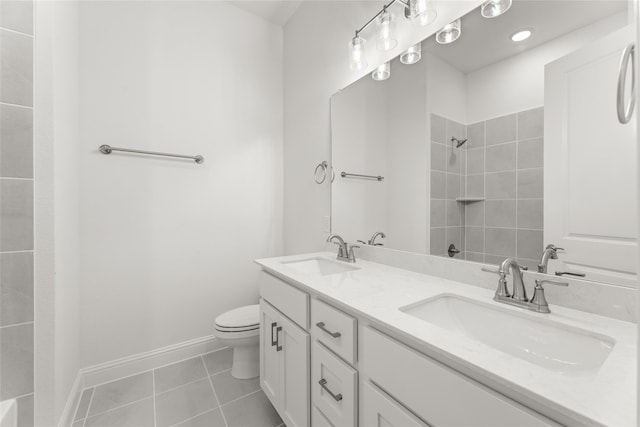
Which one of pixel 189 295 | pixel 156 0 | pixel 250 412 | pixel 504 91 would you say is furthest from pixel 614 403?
pixel 156 0

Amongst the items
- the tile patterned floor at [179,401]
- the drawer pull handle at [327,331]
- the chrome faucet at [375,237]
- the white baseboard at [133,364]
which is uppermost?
the chrome faucet at [375,237]

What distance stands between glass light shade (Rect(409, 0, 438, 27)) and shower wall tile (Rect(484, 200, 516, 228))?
2.77 feet

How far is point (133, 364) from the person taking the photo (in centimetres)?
180

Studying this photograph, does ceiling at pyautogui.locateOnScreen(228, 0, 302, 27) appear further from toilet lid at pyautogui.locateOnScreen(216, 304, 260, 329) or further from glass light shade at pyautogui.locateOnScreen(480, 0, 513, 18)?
toilet lid at pyautogui.locateOnScreen(216, 304, 260, 329)

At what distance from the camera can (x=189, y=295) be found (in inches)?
79.3

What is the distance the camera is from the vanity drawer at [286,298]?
1.10 meters

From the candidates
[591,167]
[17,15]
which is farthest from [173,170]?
[591,167]

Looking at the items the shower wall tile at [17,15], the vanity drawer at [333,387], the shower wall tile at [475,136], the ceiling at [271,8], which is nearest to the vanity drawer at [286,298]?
the vanity drawer at [333,387]

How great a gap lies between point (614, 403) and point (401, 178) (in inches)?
41.9

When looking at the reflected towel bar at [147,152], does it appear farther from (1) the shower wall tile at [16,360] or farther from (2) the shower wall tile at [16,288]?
(1) the shower wall tile at [16,360]

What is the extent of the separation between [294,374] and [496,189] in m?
1.12

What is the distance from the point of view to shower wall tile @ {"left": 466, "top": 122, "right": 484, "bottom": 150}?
104 centimetres

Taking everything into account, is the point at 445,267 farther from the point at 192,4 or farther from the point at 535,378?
the point at 192,4

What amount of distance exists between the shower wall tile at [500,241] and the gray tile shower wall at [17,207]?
1.82 meters
